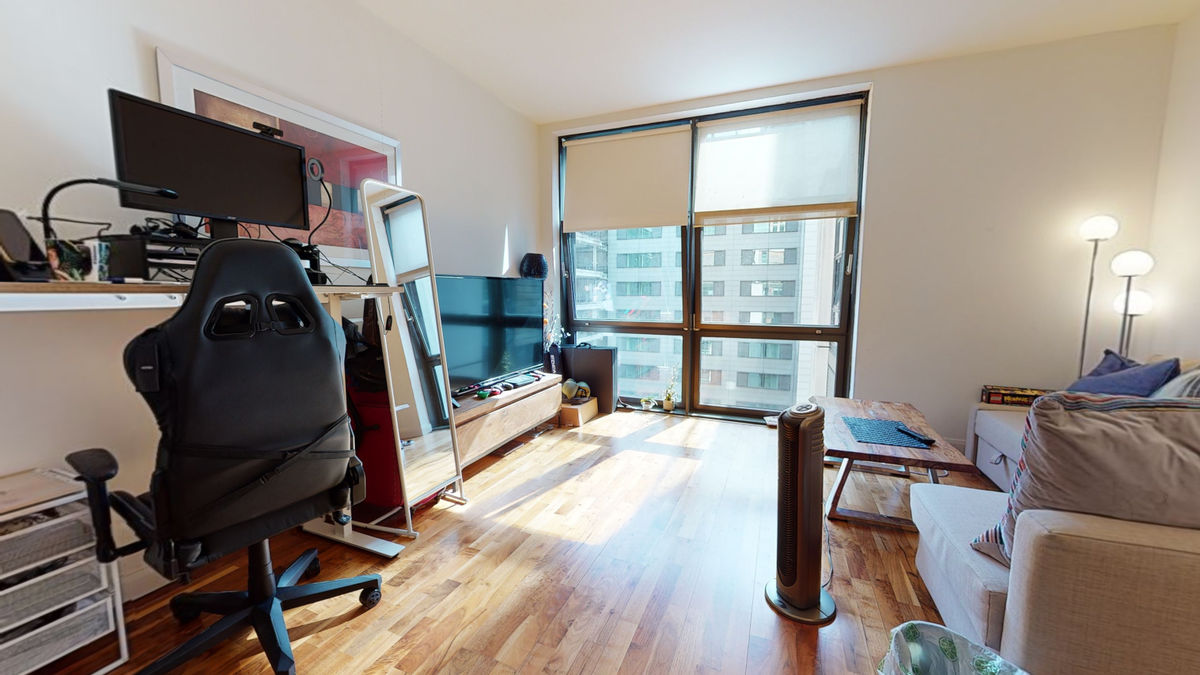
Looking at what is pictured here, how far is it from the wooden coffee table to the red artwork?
264 cm

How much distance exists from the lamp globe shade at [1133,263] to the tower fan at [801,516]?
2.65 metres

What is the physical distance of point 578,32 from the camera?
261cm

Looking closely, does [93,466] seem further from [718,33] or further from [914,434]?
[718,33]

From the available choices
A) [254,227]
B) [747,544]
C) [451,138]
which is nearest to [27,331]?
[254,227]

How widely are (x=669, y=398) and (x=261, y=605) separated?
321 cm

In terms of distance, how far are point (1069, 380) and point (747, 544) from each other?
2775 mm

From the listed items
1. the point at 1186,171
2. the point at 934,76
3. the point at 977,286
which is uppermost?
the point at 934,76

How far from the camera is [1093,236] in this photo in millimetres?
2668

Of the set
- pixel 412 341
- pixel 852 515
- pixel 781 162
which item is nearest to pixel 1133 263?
pixel 781 162

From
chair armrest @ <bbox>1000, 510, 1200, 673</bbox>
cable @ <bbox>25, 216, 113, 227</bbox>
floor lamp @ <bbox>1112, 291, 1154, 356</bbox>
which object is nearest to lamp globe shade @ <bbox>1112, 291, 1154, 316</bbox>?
floor lamp @ <bbox>1112, 291, 1154, 356</bbox>

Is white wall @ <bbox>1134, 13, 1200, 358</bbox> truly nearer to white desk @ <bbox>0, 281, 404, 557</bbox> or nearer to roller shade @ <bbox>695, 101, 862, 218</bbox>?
roller shade @ <bbox>695, 101, 862, 218</bbox>

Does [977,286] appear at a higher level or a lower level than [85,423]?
higher

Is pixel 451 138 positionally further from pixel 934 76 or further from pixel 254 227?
pixel 934 76

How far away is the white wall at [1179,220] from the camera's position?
2363mm
